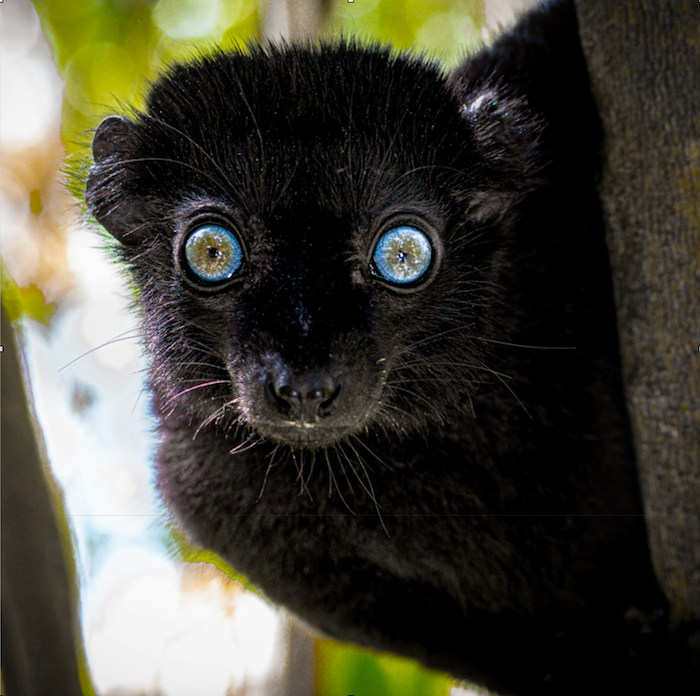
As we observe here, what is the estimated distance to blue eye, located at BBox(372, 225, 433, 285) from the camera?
1581 millimetres

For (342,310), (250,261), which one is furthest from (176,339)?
(342,310)

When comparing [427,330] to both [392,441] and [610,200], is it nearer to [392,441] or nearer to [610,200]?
[392,441]

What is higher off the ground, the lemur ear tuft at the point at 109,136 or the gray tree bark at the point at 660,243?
the lemur ear tuft at the point at 109,136

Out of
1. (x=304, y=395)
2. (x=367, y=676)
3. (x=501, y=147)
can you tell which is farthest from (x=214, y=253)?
(x=367, y=676)

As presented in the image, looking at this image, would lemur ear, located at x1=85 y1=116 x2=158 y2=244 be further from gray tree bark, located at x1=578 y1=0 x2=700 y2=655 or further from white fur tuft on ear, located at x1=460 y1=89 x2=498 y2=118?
gray tree bark, located at x1=578 y1=0 x2=700 y2=655

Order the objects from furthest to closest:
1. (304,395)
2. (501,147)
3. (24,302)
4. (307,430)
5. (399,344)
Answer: (24,302), (501,147), (399,344), (307,430), (304,395)


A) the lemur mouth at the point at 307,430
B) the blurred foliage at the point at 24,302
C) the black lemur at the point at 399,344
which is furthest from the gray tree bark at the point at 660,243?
the blurred foliage at the point at 24,302

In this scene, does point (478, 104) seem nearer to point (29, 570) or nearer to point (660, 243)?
point (660, 243)

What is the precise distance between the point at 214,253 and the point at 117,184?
1.52ft

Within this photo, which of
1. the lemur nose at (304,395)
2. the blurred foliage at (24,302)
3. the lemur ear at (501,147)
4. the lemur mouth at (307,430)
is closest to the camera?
the lemur nose at (304,395)

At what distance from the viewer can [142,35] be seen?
2.08m

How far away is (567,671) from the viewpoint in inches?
84.2

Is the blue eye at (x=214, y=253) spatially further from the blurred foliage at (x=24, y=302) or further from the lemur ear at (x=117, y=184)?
the blurred foliage at (x=24, y=302)

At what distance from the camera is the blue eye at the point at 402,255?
62.2 inches
